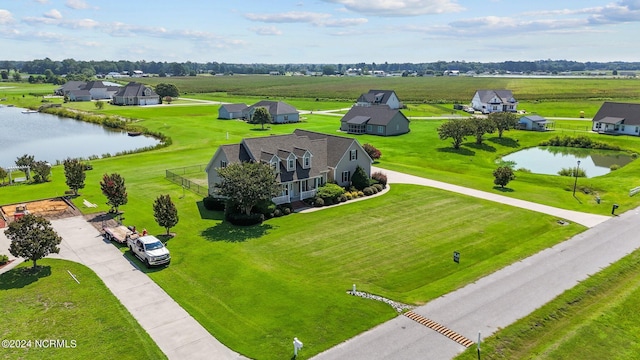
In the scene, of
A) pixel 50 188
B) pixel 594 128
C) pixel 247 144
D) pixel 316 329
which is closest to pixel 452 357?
pixel 316 329

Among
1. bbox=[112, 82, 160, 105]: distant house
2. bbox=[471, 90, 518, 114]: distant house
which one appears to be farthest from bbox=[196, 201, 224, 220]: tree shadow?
bbox=[112, 82, 160, 105]: distant house

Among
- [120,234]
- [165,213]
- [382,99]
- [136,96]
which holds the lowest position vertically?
[120,234]

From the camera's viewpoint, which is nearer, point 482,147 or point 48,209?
point 48,209

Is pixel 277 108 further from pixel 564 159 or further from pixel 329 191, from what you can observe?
pixel 329 191

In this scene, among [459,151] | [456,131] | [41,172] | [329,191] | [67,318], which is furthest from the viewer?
[459,151]

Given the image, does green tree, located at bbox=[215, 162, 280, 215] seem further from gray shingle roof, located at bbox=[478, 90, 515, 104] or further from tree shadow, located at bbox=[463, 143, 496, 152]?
gray shingle roof, located at bbox=[478, 90, 515, 104]

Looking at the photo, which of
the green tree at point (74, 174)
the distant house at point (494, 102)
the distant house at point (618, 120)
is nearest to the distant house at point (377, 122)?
the distant house at point (618, 120)

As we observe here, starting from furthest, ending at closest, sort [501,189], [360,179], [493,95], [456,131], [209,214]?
[493,95], [456,131], [501,189], [360,179], [209,214]

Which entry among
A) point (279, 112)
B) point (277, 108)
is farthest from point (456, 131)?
point (277, 108)
